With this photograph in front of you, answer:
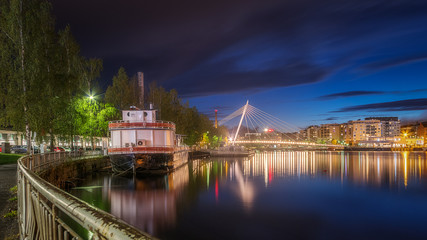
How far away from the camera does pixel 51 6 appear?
2503 cm

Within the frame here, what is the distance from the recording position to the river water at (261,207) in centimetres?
1547

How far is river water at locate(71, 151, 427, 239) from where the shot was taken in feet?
50.8

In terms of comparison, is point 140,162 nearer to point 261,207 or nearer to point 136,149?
point 136,149

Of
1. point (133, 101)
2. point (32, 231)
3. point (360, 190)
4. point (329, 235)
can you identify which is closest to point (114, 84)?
point (133, 101)

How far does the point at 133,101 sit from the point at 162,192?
3210 centimetres

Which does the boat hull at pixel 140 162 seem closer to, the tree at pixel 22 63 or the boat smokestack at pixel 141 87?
the tree at pixel 22 63

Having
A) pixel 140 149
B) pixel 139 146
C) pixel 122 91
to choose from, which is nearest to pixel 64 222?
pixel 140 149

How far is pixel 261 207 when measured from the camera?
20.8 meters

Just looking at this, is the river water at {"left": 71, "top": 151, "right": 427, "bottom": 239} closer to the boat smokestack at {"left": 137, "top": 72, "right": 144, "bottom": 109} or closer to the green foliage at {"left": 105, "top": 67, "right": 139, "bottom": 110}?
the green foliage at {"left": 105, "top": 67, "right": 139, "bottom": 110}

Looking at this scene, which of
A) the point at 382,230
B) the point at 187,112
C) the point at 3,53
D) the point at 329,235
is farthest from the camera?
the point at 187,112

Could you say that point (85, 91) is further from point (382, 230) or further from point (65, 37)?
point (382, 230)

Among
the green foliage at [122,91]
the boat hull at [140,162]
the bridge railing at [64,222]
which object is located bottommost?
the boat hull at [140,162]

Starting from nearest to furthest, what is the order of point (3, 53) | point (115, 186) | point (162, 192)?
point (3, 53), point (162, 192), point (115, 186)

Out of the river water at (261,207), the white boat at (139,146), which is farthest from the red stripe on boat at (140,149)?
the river water at (261,207)
